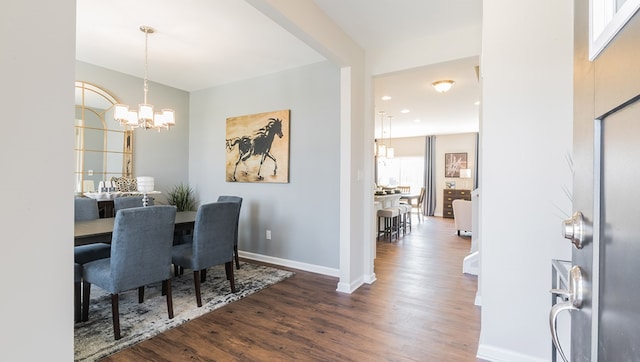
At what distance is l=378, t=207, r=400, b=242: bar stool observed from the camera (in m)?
5.45

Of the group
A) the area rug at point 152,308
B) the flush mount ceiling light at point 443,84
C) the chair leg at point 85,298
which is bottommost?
the area rug at point 152,308

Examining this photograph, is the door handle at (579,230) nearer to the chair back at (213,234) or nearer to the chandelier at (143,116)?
the chair back at (213,234)


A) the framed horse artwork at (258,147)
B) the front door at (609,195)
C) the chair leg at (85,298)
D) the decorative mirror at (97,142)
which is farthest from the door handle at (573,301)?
the decorative mirror at (97,142)

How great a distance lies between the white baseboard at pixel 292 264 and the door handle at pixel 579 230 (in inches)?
118

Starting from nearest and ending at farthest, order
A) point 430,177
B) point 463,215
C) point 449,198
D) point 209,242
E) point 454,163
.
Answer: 1. point 209,242
2. point 463,215
3. point 449,198
4. point 454,163
5. point 430,177

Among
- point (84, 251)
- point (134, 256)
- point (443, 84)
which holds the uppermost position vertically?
point (443, 84)

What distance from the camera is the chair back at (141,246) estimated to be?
2.01 metres

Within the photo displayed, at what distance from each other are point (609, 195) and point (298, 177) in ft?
11.0

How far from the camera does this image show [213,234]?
8.66 feet

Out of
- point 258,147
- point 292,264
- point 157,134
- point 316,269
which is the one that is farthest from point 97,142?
point 316,269

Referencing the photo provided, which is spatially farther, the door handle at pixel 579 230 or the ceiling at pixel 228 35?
the ceiling at pixel 228 35

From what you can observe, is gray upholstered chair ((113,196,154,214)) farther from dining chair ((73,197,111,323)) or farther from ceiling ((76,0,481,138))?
ceiling ((76,0,481,138))

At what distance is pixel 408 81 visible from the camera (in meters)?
→ 4.33

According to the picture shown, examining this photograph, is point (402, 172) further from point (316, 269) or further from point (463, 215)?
point (316, 269)
